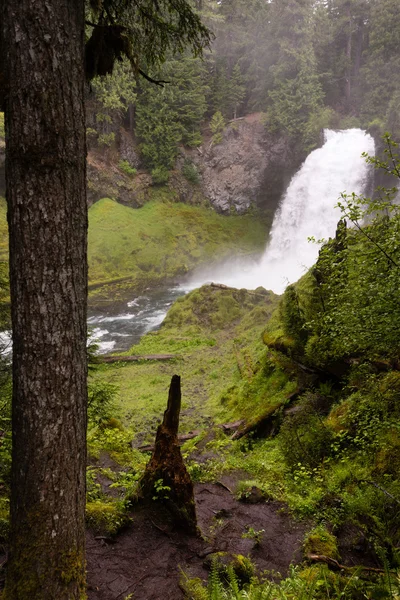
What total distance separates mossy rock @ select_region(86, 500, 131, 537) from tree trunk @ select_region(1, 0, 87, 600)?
1.30 meters

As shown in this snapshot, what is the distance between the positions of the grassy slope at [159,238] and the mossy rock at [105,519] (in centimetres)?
2246

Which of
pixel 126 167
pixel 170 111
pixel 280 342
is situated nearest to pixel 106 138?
pixel 126 167

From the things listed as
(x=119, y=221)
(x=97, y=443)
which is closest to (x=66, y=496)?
(x=97, y=443)

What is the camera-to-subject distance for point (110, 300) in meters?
23.8

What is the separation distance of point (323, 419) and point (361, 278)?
2.87 metres

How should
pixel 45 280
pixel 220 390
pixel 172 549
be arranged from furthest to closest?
pixel 220 390, pixel 172 549, pixel 45 280

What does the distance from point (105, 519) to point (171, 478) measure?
0.74m

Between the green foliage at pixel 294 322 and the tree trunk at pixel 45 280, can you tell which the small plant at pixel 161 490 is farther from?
the green foliage at pixel 294 322

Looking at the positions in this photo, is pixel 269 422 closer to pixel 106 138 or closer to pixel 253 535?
pixel 253 535

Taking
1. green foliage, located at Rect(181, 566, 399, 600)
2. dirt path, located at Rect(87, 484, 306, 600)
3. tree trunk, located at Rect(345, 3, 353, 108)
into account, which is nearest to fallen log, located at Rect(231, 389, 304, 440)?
dirt path, located at Rect(87, 484, 306, 600)

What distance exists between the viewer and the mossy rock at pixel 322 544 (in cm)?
354

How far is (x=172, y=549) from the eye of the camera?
3791mm

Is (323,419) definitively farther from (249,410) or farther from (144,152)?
(144,152)

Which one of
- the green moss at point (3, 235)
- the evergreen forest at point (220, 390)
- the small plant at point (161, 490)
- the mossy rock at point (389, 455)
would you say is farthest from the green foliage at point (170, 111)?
the small plant at point (161, 490)
